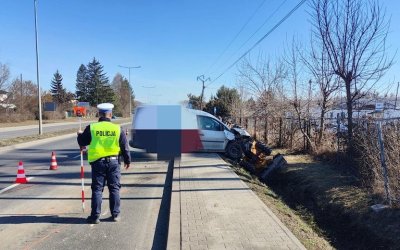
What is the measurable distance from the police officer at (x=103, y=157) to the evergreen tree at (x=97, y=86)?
328 feet

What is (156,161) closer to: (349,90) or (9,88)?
(349,90)

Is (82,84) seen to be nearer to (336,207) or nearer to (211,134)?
(211,134)

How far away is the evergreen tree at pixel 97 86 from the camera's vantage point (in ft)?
347

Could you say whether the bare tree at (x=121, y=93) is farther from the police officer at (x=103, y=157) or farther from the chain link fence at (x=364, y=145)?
the police officer at (x=103, y=157)

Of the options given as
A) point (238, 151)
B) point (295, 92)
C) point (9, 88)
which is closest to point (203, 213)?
point (238, 151)

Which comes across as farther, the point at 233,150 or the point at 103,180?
the point at 233,150

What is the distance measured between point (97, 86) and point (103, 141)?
337ft

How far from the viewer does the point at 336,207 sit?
8672 mm

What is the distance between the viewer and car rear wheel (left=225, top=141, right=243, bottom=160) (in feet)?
55.0

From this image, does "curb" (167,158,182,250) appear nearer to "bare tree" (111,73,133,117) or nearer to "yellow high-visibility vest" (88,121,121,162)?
"yellow high-visibility vest" (88,121,121,162)

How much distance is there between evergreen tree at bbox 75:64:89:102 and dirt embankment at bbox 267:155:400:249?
100 metres

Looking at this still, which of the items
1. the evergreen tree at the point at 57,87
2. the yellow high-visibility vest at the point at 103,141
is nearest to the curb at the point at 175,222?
the yellow high-visibility vest at the point at 103,141

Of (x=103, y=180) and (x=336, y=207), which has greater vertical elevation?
(x=103, y=180)

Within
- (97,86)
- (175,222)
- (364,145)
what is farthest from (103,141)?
(97,86)
